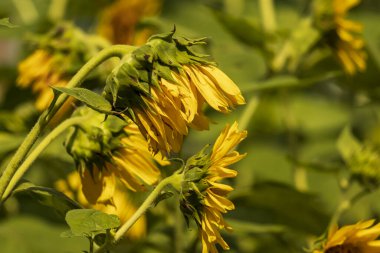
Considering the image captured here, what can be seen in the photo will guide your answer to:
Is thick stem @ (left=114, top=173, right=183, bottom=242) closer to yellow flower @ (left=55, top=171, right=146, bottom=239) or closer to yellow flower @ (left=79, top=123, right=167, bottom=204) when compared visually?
yellow flower @ (left=79, top=123, right=167, bottom=204)

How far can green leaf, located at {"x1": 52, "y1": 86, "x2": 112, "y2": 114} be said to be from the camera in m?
0.82

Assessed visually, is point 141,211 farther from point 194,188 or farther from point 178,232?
point 178,232

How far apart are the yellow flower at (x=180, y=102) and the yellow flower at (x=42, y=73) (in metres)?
0.46

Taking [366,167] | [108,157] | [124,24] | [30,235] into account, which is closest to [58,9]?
[124,24]

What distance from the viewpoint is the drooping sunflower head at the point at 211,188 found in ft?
2.82

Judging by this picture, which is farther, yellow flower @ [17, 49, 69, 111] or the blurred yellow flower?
the blurred yellow flower

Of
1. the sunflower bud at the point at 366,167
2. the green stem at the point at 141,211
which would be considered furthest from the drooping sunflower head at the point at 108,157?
the sunflower bud at the point at 366,167

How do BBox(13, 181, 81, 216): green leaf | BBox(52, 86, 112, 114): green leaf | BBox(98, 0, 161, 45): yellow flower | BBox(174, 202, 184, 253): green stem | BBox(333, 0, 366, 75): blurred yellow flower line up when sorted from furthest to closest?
BBox(98, 0, 161, 45): yellow flower → BBox(333, 0, 366, 75): blurred yellow flower → BBox(174, 202, 184, 253): green stem → BBox(13, 181, 81, 216): green leaf → BBox(52, 86, 112, 114): green leaf

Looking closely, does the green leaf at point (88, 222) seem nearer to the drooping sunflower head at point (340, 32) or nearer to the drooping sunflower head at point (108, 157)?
the drooping sunflower head at point (108, 157)

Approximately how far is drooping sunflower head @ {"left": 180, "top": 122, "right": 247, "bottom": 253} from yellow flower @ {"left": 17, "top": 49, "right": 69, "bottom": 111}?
448 millimetres

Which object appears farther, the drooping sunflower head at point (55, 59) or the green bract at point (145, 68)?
the drooping sunflower head at point (55, 59)

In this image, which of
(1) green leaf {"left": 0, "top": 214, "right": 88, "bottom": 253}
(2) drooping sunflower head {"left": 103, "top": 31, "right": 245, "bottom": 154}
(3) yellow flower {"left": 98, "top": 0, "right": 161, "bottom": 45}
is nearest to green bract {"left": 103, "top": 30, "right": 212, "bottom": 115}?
(2) drooping sunflower head {"left": 103, "top": 31, "right": 245, "bottom": 154}

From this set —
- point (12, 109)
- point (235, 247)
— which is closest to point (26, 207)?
point (12, 109)

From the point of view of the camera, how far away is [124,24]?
62.3 inches
